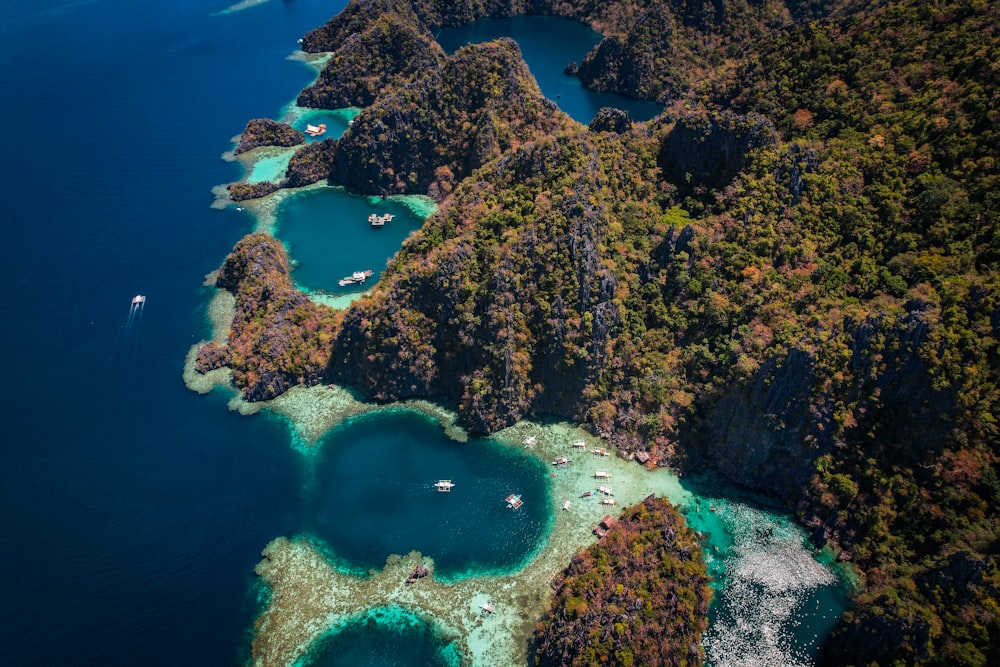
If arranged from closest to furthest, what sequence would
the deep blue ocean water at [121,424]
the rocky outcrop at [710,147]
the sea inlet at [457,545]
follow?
1. the sea inlet at [457,545]
2. the deep blue ocean water at [121,424]
3. the rocky outcrop at [710,147]

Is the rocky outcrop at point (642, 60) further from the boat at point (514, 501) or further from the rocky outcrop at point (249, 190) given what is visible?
the boat at point (514, 501)

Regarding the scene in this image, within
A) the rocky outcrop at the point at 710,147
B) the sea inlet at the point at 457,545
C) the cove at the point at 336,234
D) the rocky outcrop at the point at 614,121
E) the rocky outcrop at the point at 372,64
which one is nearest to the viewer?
the sea inlet at the point at 457,545

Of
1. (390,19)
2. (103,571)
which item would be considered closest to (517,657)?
(103,571)

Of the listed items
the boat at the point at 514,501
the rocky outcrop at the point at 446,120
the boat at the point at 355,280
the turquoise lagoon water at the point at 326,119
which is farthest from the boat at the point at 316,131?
the boat at the point at 514,501

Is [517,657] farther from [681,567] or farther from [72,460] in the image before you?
[72,460]

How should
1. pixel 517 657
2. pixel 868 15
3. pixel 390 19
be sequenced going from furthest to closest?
1. pixel 390 19
2. pixel 868 15
3. pixel 517 657
